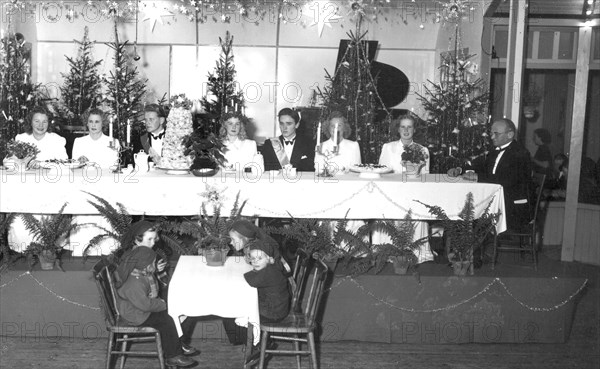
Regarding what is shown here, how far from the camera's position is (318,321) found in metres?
7.18

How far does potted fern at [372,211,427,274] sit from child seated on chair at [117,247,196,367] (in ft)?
6.96

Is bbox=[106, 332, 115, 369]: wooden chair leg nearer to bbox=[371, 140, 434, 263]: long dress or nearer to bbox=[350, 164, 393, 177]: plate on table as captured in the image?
bbox=[350, 164, 393, 177]: plate on table

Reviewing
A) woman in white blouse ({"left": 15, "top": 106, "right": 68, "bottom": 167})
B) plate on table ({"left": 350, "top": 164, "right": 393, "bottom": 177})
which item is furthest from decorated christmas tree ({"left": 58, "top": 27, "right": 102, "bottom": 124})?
plate on table ({"left": 350, "top": 164, "right": 393, "bottom": 177})

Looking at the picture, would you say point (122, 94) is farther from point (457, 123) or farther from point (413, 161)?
point (413, 161)

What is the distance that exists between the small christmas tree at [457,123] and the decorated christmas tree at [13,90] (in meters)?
5.89

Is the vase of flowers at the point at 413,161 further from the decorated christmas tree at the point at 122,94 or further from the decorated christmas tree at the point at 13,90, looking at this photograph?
the decorated christmas tree at the point at 13,90

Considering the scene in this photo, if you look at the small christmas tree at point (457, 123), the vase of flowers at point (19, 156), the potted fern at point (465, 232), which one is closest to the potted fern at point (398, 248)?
the potted fern at point (465, 232)

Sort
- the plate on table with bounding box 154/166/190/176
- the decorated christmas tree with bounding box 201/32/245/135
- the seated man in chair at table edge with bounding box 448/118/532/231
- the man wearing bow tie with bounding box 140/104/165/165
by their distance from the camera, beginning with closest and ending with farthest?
the plate on table with bounding box 154/166/190/176 < the seated man in chair at table edge with bounding box 448/118/532/231 < the man wearing bow tie with bounding box 140/104/165/165 < the decorated christmas tree with bounding box 201/32/245/135

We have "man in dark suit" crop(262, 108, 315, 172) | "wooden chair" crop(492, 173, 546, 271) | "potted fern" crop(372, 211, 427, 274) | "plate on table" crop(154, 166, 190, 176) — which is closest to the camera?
"potted fern" crop(372, 211, 427, 274)

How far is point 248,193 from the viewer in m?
7.24

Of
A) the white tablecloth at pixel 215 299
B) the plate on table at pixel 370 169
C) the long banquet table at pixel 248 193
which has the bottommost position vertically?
the white tablecloth at pixel 215 299

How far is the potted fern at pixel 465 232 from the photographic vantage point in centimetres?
728

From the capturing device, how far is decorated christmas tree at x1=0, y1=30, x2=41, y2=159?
12180 mm

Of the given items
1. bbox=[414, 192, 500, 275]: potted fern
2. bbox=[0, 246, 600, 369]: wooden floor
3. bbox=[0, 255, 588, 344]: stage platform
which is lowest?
bbox=[0, 246, 600, 369]: wooden floor
